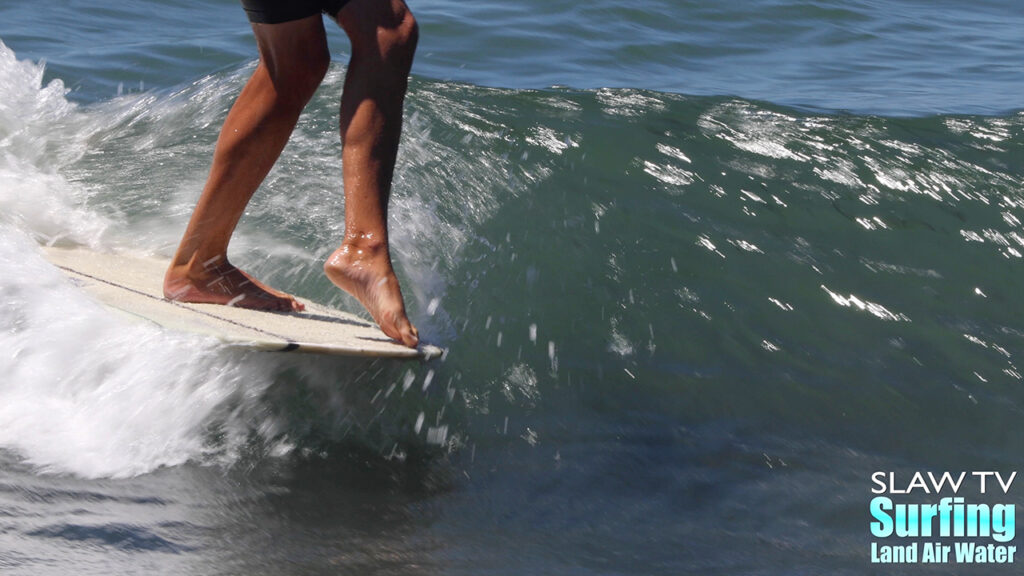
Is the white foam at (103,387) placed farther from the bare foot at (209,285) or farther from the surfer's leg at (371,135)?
the surfer's leg at (371,135)

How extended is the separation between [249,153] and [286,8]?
0.37 m

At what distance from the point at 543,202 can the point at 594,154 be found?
1.79ft

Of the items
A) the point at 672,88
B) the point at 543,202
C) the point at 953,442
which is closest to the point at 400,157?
the point at 543,202

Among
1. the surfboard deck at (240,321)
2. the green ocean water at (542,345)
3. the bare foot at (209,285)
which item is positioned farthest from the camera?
the bare foot at (209,285)

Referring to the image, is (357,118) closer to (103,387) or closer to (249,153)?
(249,153)

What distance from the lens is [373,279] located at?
241cm

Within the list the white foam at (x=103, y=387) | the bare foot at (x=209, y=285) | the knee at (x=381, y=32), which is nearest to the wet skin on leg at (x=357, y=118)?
the knee at (x=381, y=32)

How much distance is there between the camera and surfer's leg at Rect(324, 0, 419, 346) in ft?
7.89

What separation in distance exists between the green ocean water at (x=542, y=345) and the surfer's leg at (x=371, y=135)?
413 mm

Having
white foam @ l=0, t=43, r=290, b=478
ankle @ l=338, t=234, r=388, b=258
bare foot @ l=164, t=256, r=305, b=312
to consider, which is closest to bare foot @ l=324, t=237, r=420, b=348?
ankle @ l=338, t=234, r=388, b=258

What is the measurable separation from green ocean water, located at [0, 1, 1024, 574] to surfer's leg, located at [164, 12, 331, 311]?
8.9 inches

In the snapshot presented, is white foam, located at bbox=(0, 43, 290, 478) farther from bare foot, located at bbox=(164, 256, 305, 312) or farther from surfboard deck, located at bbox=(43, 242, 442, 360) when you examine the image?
bare foot, located at bbox=(164, 256, 305, 312)

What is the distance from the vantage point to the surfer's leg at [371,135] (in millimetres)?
2404

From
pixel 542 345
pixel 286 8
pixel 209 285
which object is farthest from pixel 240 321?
pixel 542 345
